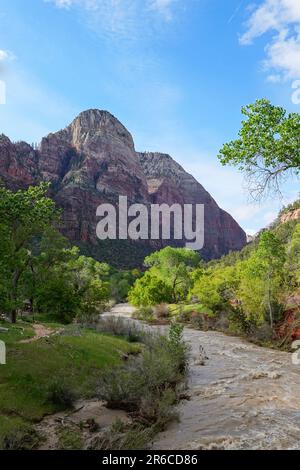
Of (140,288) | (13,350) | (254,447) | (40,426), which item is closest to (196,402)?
(254,447)

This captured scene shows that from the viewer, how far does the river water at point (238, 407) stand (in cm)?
1005

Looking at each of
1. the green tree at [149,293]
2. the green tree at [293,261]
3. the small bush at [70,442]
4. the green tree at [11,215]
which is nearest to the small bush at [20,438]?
the small bush at [70,442]

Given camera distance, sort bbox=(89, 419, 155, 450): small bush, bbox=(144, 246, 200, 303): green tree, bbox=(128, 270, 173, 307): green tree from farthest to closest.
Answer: bbox=(144, 246, 200, 303): green tree → bbox=(128, 270, 173, 307): green tree → bbox=(89, 419, 155, 450): small bush

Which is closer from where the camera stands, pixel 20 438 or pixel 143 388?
pixel 20 438

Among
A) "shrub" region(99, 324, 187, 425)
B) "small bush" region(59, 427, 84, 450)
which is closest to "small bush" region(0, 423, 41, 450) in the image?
"small bush" region(59, 427, 84, 450)

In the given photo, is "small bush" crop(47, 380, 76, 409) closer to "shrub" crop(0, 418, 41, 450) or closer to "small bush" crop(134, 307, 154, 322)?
"shrub" crop(0, 418, 41, 450)

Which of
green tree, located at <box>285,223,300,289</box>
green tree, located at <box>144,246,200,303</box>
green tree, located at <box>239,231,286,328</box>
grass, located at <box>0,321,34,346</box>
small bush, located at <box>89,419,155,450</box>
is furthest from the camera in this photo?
green tree, located at <box>144,246,200,303</box>

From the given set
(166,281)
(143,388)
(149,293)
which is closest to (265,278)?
(143,388)

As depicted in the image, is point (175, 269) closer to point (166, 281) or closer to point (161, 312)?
point (166, 281)

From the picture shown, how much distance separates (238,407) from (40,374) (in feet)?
23.3

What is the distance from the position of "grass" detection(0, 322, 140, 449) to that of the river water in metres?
3.57

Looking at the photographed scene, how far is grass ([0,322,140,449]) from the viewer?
394 inches

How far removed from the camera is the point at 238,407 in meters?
13.2

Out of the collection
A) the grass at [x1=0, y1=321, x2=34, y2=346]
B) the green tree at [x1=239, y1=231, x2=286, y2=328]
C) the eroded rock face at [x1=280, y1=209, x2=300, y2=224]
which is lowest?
the grass at [x1=0, y1=321, x2=34, y2=346]
